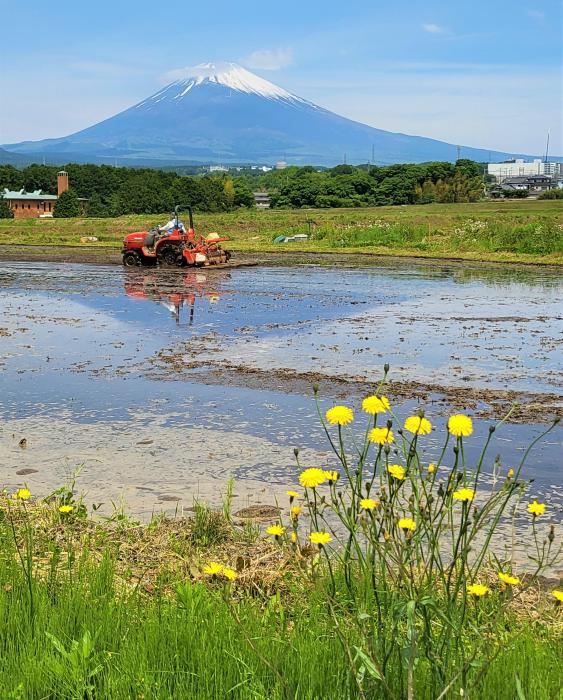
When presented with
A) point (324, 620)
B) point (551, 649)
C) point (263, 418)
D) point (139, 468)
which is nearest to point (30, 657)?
point (324, 620)

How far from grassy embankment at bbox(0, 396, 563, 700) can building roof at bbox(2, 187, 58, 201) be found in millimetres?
111892

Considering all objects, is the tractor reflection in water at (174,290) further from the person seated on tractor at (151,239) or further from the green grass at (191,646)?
the green grass at (191,646)

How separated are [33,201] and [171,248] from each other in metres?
91.9

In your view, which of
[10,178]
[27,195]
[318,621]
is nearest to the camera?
[318,621]

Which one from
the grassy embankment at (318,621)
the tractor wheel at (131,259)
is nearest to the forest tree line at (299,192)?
the tractor wheel at (131,259)

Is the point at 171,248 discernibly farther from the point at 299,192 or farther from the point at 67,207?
the point at 67,207

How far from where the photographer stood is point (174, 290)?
2092 cm

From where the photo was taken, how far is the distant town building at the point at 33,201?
4313 inches

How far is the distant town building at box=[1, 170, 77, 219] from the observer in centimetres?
10956

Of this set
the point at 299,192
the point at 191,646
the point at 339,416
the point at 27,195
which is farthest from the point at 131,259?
the point at 27,195

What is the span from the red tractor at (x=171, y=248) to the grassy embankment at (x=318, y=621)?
2235cm

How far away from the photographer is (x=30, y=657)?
3037 millimetres

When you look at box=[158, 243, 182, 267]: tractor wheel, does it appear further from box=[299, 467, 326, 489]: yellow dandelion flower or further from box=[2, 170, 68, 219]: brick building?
box=[2, 170, 68, 219]: brick building

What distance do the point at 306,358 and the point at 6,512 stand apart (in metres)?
6.75
